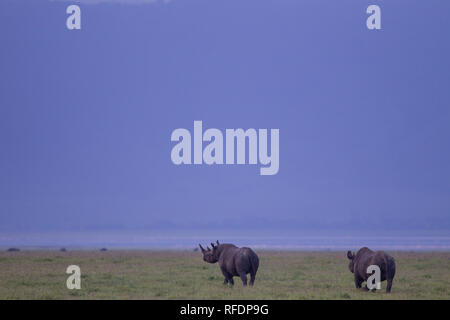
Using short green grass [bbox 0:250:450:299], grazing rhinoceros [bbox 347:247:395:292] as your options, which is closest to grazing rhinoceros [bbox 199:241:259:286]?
short green grass [bbox 0:250:450:299]

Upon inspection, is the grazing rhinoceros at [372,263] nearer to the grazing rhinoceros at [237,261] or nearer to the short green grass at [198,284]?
the short green grass at [198,284]

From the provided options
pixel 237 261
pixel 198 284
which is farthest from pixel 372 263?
pixel 198 284

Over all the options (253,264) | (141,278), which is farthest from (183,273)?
(253,264)

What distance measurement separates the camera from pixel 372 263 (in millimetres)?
24250

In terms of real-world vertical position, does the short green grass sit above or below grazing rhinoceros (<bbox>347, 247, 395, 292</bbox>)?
below

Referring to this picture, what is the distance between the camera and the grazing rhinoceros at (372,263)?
24.1m

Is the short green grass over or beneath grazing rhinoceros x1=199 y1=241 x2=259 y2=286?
beneath

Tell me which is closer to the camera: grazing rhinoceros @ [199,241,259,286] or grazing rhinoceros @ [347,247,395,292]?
grazing rhinoceros @ [347,247,395,292]

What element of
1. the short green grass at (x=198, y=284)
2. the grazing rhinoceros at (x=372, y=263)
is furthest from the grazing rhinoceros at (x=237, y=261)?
the grazing rhinoceros at (x=372, y=263)

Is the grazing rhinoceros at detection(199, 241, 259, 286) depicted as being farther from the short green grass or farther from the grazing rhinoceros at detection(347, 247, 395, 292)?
the grazing rhinoceros at detection(347, 247, 395, 292)

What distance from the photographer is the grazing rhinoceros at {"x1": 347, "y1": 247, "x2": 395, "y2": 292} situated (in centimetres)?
2411
